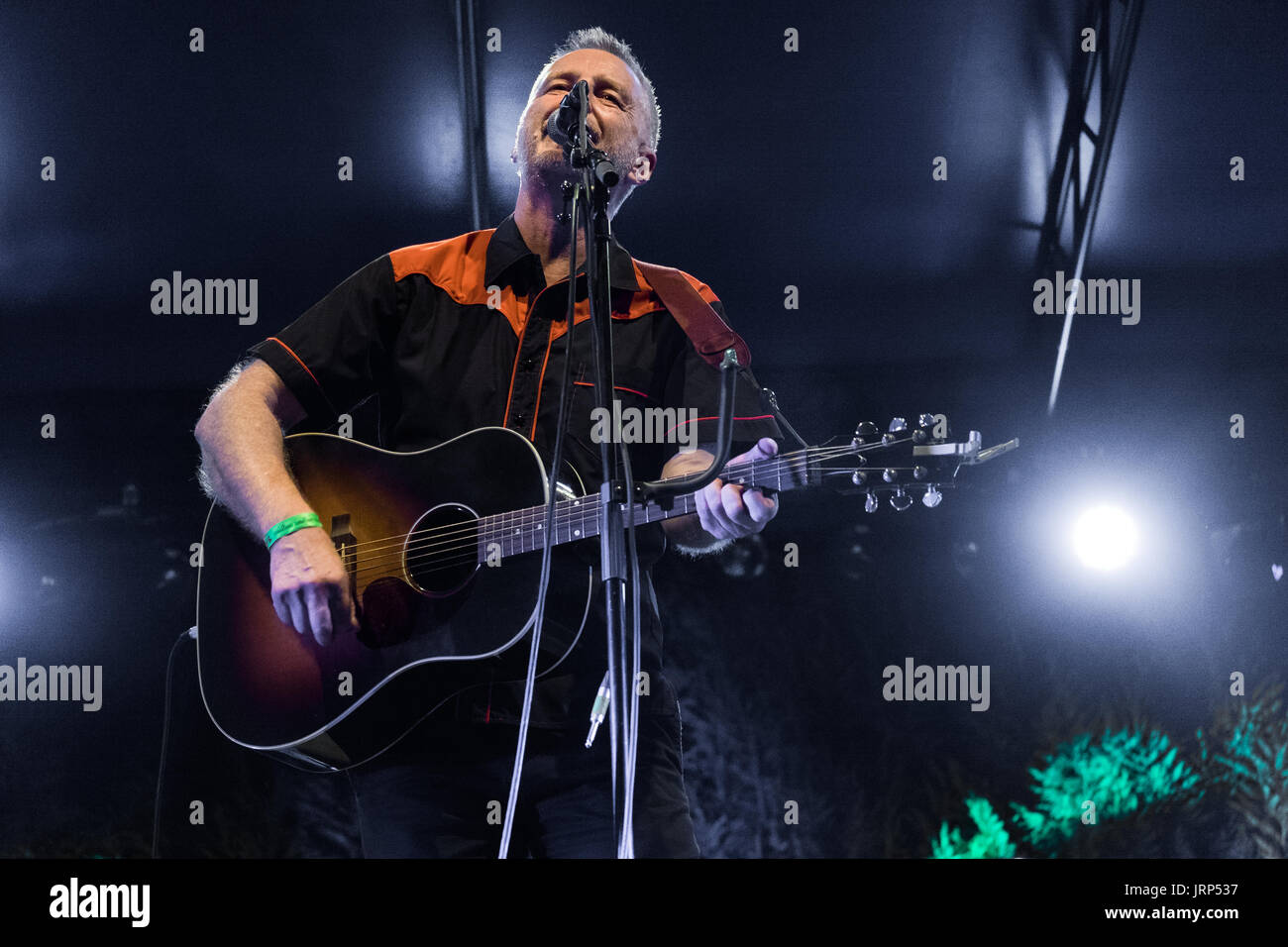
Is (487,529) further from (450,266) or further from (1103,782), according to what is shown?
(1103,782)

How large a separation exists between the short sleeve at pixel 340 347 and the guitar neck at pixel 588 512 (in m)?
0.44

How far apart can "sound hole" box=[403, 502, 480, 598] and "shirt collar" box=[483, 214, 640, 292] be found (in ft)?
1.76

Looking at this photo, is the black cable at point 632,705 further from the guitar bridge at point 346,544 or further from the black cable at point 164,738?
the black cable at point 164,738

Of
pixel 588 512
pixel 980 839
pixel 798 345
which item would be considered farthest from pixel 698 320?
pixel 980 839

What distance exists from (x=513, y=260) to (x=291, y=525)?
2.41 feet

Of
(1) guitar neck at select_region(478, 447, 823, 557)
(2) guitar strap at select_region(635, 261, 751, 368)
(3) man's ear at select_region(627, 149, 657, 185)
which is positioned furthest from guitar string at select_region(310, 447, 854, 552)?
(3) man's ear at select_region(627, 149, 657, 185)

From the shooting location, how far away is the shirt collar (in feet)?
7.23

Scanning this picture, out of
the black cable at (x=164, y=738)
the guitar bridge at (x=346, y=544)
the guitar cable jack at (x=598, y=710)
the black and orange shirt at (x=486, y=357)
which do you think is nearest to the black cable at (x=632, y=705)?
the guitar cable jack at (x=598, y=710)
